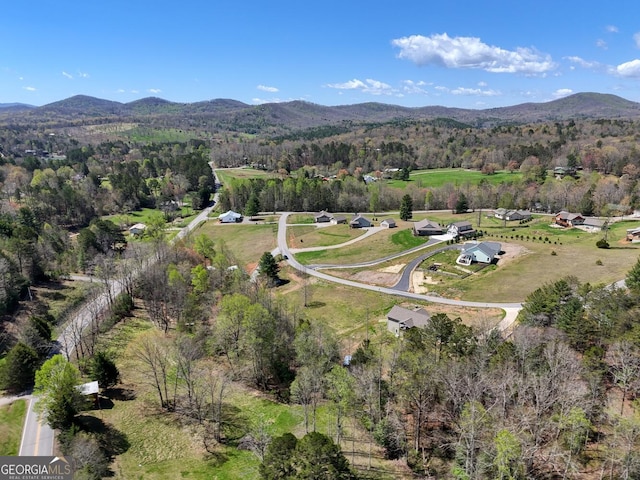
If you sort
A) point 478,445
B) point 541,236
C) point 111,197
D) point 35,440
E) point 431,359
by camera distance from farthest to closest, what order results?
point 111,197
point 541,236
point 431,359
point 35,440
point 478,445

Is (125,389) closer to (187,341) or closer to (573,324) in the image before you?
(187,341)

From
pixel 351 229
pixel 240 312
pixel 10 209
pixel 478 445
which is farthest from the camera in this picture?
pixel 351 229

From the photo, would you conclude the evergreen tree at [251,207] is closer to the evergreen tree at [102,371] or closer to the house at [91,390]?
the evergreen tree at [102,371]

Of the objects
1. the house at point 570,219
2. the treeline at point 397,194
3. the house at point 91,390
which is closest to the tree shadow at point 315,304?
the house at point 91,390

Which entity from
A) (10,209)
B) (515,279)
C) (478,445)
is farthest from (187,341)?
(10,209)

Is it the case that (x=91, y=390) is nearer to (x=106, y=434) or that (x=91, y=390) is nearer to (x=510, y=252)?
(x=106, y=434)

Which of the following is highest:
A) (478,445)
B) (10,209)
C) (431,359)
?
(10,209)

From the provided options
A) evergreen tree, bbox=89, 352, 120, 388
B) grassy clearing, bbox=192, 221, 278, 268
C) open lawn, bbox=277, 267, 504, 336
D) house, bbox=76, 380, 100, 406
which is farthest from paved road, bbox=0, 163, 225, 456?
open lawn, bbox=277, 267, 504, 336

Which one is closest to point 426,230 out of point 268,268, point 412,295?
point 412,295
